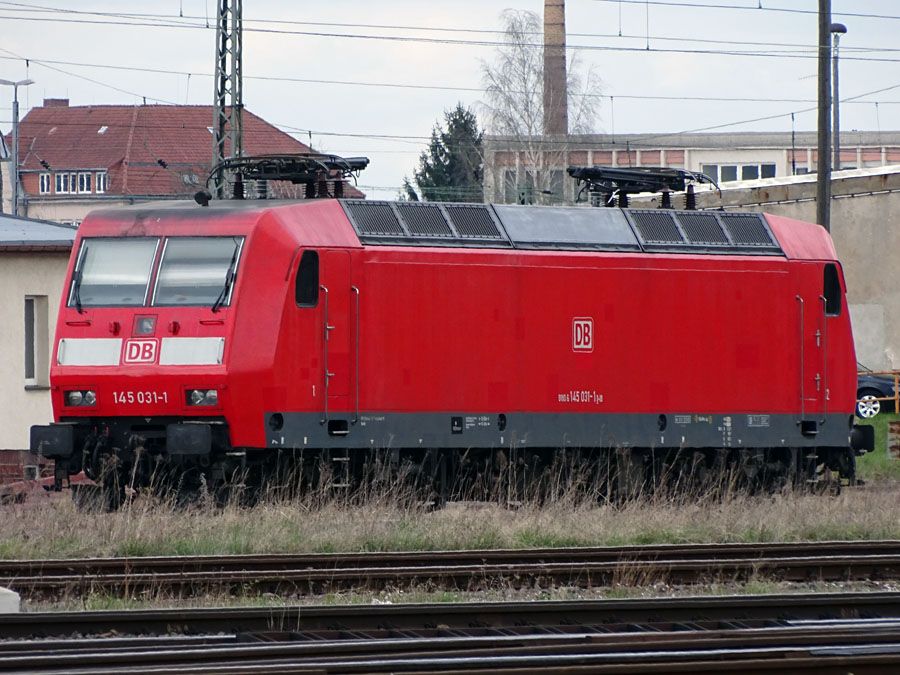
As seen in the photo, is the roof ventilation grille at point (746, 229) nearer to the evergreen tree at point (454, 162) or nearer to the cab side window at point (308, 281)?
the cab side window at point (308, 281)

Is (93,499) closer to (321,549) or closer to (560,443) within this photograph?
(321,549)

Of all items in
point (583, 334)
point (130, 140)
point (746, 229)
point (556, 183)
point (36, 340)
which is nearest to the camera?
point (583, 334)

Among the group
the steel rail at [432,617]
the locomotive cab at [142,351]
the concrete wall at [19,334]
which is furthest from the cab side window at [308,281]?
the concrete wall at [19,334]

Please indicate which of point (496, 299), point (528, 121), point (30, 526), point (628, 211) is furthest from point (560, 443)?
point (528, 121)

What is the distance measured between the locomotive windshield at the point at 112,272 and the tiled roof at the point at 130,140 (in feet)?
202

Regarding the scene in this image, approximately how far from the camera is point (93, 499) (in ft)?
51.8

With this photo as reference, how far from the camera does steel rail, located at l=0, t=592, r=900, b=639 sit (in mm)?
9125

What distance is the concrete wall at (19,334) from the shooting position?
76.3 ft

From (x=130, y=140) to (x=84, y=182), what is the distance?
4253 millimetres

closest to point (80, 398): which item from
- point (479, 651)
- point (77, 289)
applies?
point (77, 289)

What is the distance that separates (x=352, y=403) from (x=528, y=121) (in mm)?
45064

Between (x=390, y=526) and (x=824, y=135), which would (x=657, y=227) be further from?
(x=824, y=135)

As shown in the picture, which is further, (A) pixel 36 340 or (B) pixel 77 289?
(A) pixel 36 340

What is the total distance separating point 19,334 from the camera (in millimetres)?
23219
